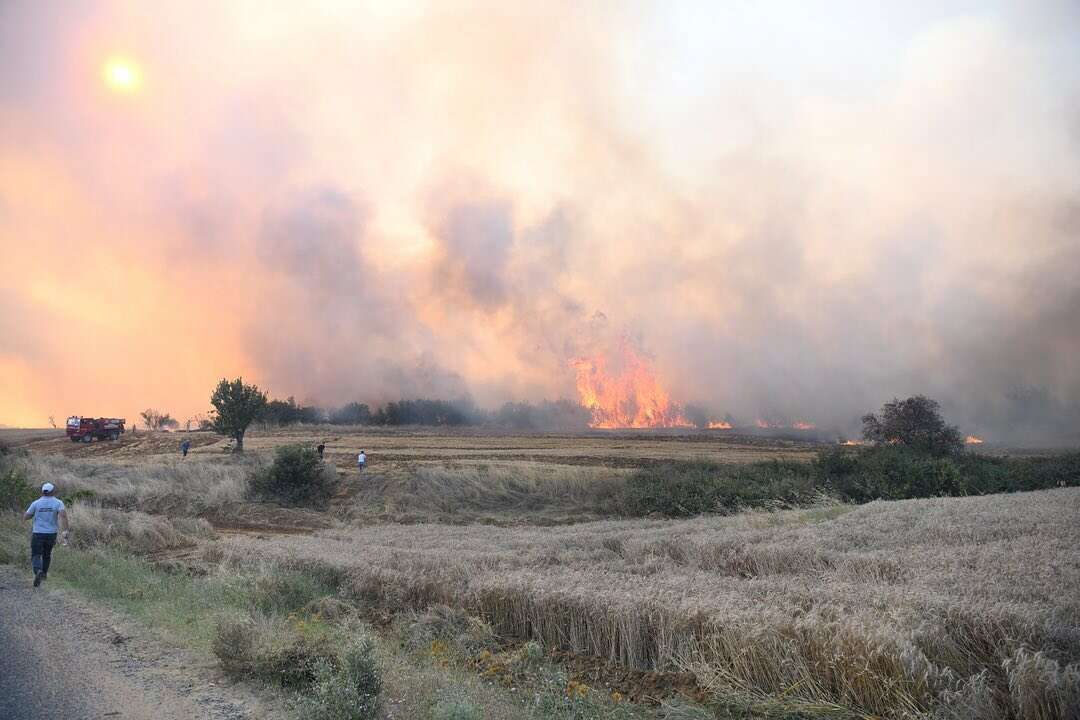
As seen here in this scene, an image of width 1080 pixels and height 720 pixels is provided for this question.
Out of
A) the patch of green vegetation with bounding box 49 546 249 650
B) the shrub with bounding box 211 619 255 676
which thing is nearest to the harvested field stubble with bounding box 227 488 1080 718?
the patch of green vegetation with bounding box 49 546 249 650

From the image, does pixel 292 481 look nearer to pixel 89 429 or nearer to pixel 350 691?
pixel 350 691

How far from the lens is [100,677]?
8.80m

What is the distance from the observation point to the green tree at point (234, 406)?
190 feet

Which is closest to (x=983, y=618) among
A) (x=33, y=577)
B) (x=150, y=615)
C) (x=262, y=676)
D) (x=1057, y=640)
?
(x=1057, y=640)

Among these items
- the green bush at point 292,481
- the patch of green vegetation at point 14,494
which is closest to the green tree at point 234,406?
the green bush at point 292,481

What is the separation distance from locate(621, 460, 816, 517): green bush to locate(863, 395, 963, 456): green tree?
48.8ft

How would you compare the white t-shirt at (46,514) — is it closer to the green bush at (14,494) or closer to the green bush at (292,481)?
the green bush at (14,494)

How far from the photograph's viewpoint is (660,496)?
3672 cm

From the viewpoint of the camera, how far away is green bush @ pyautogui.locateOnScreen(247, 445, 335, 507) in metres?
40.1

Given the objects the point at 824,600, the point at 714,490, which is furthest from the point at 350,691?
the point at 714,490

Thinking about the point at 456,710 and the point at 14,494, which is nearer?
the point at 456,710

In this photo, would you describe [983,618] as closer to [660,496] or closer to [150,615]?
[150,615]

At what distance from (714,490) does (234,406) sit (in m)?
45.2

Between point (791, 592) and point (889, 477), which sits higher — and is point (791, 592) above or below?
above
